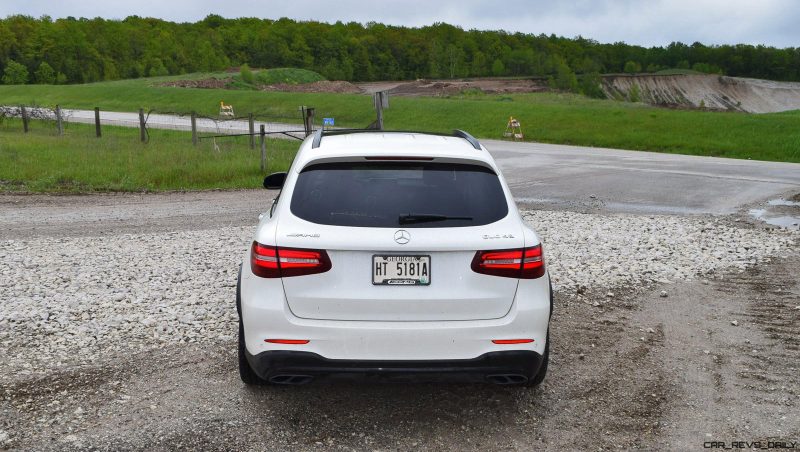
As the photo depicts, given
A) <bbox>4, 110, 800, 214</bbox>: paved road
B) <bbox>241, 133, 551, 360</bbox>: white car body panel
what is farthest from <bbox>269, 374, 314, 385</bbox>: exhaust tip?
<bbox>4, 110, 800, 214</bbox>: paved road

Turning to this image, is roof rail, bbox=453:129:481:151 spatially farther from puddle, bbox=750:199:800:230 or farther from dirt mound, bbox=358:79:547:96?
dirt mound, bbox=358:79:547:96

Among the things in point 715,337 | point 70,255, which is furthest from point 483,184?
point 70,255

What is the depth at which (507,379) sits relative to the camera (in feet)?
14.9

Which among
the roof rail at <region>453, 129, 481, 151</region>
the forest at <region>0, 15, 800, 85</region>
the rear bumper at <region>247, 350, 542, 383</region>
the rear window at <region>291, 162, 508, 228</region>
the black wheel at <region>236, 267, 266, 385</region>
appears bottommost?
the black wheel at <region>236, 267, 266, 385</region>

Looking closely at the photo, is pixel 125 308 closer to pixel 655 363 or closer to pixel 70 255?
pixel 70 255

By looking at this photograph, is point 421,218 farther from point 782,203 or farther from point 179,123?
point 179,123

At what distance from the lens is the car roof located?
4770 mm

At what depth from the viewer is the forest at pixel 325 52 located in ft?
356

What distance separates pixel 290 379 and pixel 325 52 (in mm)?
131276

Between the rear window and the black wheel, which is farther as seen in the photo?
the black wheel

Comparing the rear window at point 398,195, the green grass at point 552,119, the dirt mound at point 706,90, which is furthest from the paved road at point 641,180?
the dirt mound at point 706,90

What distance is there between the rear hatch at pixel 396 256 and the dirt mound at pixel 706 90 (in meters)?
126

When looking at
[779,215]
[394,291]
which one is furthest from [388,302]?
[779,215]

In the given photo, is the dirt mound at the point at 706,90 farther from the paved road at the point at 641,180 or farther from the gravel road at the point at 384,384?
the gravel road at the point at 384,384
